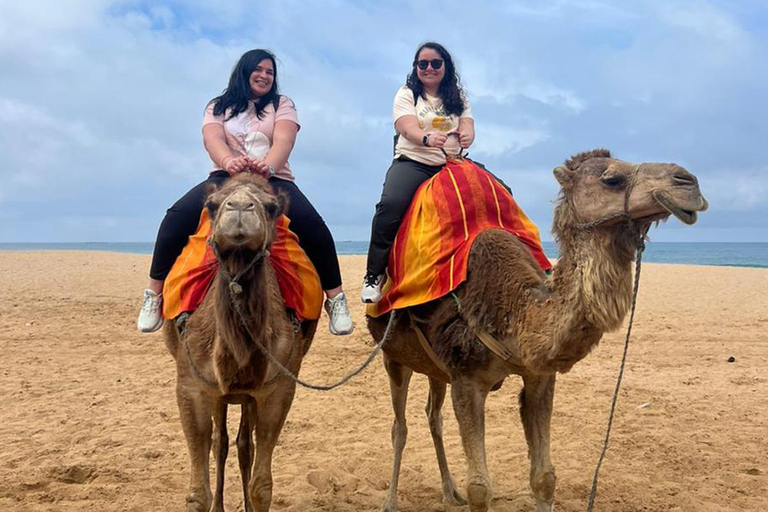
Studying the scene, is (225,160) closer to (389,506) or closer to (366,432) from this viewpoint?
(389,506)

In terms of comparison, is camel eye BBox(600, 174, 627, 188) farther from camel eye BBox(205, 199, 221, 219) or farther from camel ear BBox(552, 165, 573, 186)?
camel eye BBox(205, 199, 221, 219)

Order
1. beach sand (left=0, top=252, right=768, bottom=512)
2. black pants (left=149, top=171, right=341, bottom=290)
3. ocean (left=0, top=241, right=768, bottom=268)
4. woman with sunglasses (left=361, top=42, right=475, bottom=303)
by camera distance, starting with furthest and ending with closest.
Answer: ocean (left=0, top=241, right=768, bottom=268), beach sand (left=0, top=252, right=768, bottom=512), woman with sunglasses (left=361, top=42, right=475, bottom=303), black pants (left=149, top=171, right=341, bottom=290)

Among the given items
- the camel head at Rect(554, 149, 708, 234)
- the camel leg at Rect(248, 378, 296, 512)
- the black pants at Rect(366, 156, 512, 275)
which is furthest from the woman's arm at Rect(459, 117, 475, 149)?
the camel leg at Rect(248, 378, 296, 512)

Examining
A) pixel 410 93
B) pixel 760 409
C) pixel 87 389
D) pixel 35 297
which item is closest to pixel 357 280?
pixel 35 297

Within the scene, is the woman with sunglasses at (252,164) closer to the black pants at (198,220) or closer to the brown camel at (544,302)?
the black pants at (198,220)

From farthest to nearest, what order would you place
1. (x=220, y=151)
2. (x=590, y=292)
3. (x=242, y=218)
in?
(x=220, y=151) < (x=590, y=292) < (x=242, y=218)

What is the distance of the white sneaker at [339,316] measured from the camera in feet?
16.3

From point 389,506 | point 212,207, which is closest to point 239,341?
point 212,207

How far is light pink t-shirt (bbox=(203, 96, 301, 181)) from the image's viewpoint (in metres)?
5.00

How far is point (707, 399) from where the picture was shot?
27.3 ft

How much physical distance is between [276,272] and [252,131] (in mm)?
1135

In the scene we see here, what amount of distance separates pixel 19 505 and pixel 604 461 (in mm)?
4919

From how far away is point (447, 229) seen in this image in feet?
15.1

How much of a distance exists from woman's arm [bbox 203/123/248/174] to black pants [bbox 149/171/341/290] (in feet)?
0.42
